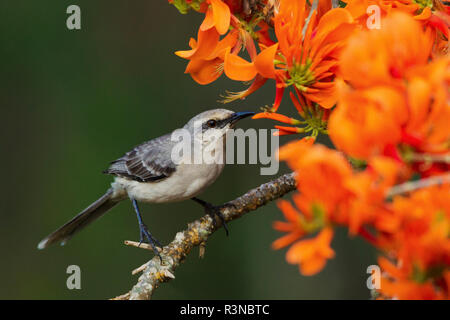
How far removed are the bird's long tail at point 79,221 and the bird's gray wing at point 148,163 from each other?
17 cm

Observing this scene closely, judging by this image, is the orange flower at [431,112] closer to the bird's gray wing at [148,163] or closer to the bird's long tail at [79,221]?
the bird's gray wing at [148,163]

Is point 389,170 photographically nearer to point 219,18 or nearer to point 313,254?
point 313,254

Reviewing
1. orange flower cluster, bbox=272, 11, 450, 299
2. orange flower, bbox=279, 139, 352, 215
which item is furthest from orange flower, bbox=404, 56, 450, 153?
orange flower, bbox=279, 139, 352, 215

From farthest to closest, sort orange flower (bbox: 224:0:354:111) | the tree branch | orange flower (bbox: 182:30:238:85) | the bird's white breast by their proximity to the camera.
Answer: the bird's white breast, the tree branch, orange flower (bbox: 182:30:238:85), orange flower (bbox: 224:0:354:111)

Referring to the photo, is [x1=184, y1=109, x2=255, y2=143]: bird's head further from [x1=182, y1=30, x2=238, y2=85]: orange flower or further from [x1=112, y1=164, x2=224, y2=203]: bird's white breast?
[x1=182, y1=30, x2=238, y2=85]: orange flower

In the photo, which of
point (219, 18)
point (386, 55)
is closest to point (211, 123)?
point (219, 18)

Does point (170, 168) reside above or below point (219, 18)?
above

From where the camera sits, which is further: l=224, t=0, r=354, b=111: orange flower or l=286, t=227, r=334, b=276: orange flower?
l=224, t=0, r=354, b=111: orange flower

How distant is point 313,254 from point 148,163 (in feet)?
6.99

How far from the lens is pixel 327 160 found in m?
0.86

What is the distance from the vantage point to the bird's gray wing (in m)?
2.90

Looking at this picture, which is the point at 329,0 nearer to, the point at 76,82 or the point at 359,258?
the point at 359,258

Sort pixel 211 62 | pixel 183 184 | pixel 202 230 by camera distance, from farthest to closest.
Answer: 1. pixel 183 184
2. pixel 202 230
3. pixel 211 62

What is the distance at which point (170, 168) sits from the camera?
2.86 m
